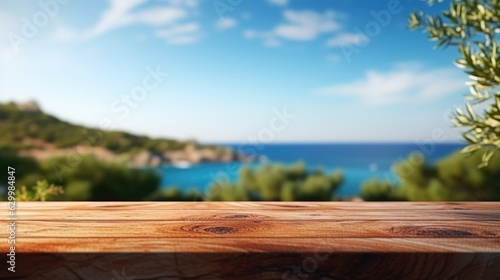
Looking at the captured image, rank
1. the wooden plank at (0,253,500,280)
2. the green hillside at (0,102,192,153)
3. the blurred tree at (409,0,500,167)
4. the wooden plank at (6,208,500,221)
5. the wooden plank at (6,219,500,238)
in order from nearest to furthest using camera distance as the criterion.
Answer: the wooden plank at (0,253,500,280), the wooden plank at (6,219,500,238), the wooden plank at (6,208,500,221), the blurred tree at (409,0,500,167), the green hillside at (0,102,192,153)

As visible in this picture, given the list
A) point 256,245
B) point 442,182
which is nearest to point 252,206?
point 256,245

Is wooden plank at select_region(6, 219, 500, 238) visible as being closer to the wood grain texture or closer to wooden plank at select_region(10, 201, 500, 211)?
the wood grain texture

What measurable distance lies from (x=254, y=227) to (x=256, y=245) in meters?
0.12

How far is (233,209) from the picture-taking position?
2.94 feet

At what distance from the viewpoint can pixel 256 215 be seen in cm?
82

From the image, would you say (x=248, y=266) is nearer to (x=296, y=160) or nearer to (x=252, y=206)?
(x=252, y=206)

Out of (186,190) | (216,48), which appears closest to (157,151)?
(216,48)

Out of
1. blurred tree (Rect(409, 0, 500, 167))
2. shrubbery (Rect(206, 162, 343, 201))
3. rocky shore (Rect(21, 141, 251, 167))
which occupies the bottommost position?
shrubbery (Rect(206, 162, 343, 201))

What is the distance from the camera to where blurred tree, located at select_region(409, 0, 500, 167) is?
1.28m

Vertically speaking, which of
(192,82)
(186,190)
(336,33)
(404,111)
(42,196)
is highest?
(336,33)

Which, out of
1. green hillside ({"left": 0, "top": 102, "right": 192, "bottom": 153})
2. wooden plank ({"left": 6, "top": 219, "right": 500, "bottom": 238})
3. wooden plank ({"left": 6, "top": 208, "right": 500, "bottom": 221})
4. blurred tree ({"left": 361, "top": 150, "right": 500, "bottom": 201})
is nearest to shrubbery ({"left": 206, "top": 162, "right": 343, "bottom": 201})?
blurred tree ({"left": 361, "top": 150, "right": 500, "bottom": 201})

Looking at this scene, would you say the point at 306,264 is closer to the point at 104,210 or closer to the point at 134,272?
the point at 134,272

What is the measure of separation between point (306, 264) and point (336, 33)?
12.7 metres

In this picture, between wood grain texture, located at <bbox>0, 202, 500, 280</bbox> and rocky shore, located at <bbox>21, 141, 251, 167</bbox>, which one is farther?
rocky shore, located at <bbox>21, 141, 251, 167</bbox>
